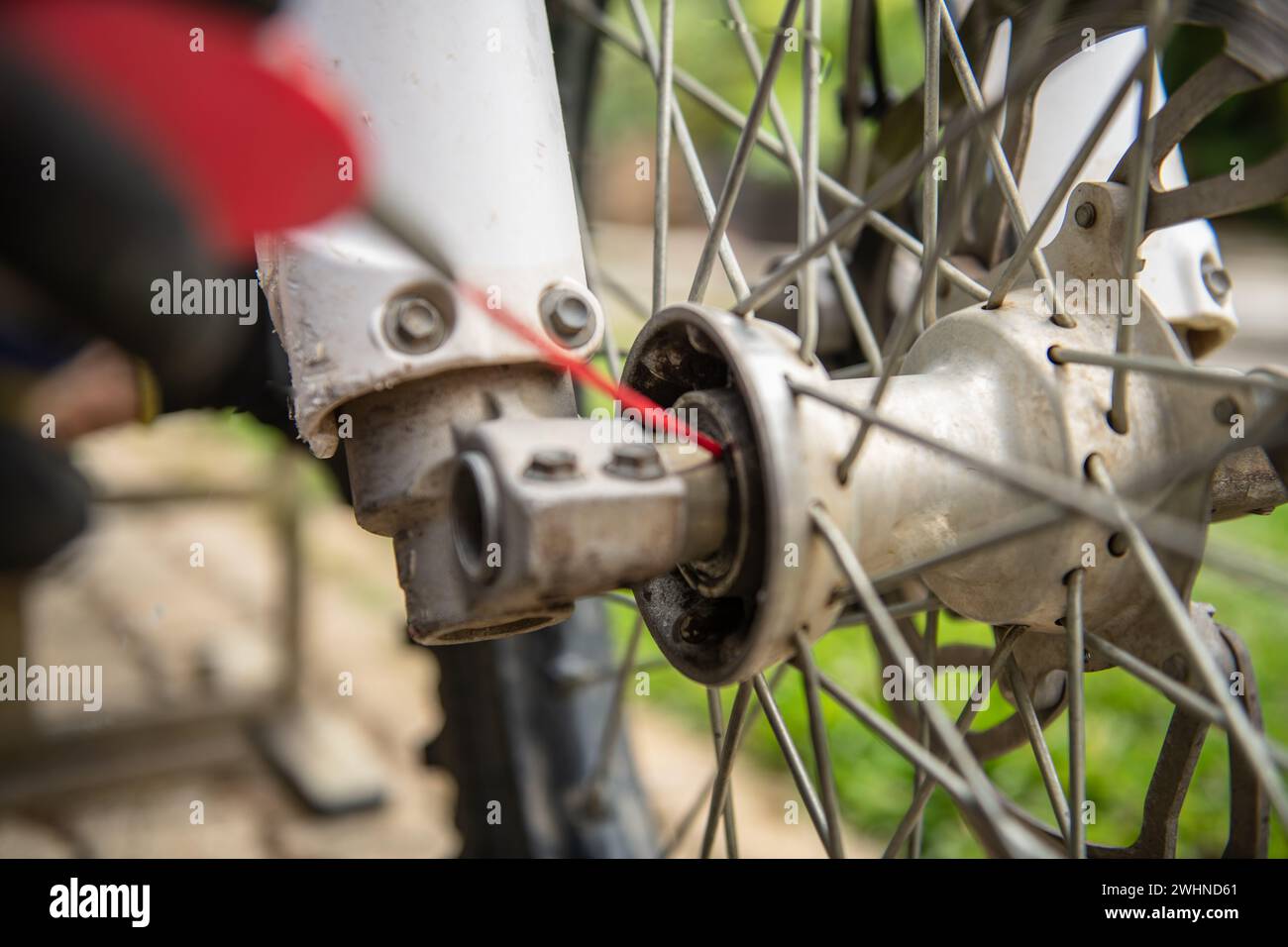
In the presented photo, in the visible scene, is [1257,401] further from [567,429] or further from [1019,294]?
[567,429]

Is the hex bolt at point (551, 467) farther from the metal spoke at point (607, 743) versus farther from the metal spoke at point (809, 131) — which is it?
the metal spoke at point (607, 743)

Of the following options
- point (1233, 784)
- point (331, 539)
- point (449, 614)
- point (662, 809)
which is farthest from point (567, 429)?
point (331, 539)

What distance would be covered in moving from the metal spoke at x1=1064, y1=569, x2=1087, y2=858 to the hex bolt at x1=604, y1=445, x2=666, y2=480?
204mm

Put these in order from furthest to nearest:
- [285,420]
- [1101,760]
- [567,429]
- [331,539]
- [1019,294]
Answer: [331,539]
[1101,760]
[285,420]
[1019,294]
[567,429]

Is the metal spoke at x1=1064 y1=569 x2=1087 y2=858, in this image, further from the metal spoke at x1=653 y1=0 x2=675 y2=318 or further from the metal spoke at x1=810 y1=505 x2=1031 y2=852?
the metal spoke at x1=653 y1=0 x2=675 y2=318

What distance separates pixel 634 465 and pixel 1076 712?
23 cm

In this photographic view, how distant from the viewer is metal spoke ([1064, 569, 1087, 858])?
1.81 ft

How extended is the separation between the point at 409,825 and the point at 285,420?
0.92 metres

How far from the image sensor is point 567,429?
52 cm

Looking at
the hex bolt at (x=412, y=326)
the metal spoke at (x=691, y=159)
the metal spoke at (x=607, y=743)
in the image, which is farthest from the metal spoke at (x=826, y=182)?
the metal spoke at (x=607, y=743)

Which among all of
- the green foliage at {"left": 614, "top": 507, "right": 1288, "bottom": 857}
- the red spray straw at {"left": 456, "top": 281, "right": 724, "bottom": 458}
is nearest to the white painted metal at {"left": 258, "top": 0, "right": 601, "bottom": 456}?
the red spray straw at {"left": 456, "top": 281, "right": 724, "bottom": 458}

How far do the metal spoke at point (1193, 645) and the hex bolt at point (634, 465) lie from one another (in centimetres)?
19

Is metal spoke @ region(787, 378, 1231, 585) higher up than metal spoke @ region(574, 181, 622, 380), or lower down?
lower down

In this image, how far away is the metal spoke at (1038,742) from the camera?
633 millimetres
